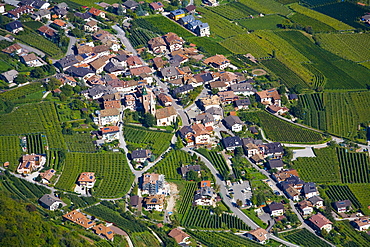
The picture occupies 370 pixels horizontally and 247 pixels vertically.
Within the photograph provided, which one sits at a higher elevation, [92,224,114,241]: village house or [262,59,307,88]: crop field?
[262,59,307,88]: crop field

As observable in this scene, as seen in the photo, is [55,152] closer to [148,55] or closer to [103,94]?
[103,94]

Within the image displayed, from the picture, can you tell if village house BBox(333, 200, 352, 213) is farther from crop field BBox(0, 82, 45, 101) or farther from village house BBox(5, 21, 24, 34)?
village house BBox(5, 21, 24, 34)

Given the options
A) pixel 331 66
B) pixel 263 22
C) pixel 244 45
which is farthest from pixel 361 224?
pixel 263 22

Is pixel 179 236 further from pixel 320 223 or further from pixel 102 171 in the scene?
pixel 320 223

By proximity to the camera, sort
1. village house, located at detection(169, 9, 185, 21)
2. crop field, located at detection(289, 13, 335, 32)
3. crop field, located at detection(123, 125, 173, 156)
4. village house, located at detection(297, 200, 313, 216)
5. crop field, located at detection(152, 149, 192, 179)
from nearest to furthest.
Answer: village house, located at detection(297, 200, 313, 216)
crop field, located at detection(152, 149, 192, 179)
crop field, located at detection(123, 125, 173, 156)
village house, located at detection(169, 9, 185, 21)
crop field, located at detection(289, 13, 335, 32)

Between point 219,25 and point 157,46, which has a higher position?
point 157,46

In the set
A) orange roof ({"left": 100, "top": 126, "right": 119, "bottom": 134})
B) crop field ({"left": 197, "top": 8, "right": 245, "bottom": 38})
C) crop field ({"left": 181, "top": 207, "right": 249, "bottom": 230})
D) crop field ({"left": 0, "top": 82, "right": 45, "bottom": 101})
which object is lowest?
crop field ({"left": 181, "top": 207, "right": 249, "bottom": 230})

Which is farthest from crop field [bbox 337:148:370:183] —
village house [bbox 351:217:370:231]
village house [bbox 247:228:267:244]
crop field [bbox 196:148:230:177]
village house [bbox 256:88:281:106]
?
village house [bbox 247:228:267:244]

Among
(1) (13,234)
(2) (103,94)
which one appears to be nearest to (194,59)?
(2) (103,94)

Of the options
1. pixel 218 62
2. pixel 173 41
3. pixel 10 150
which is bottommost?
pixel 10 150
